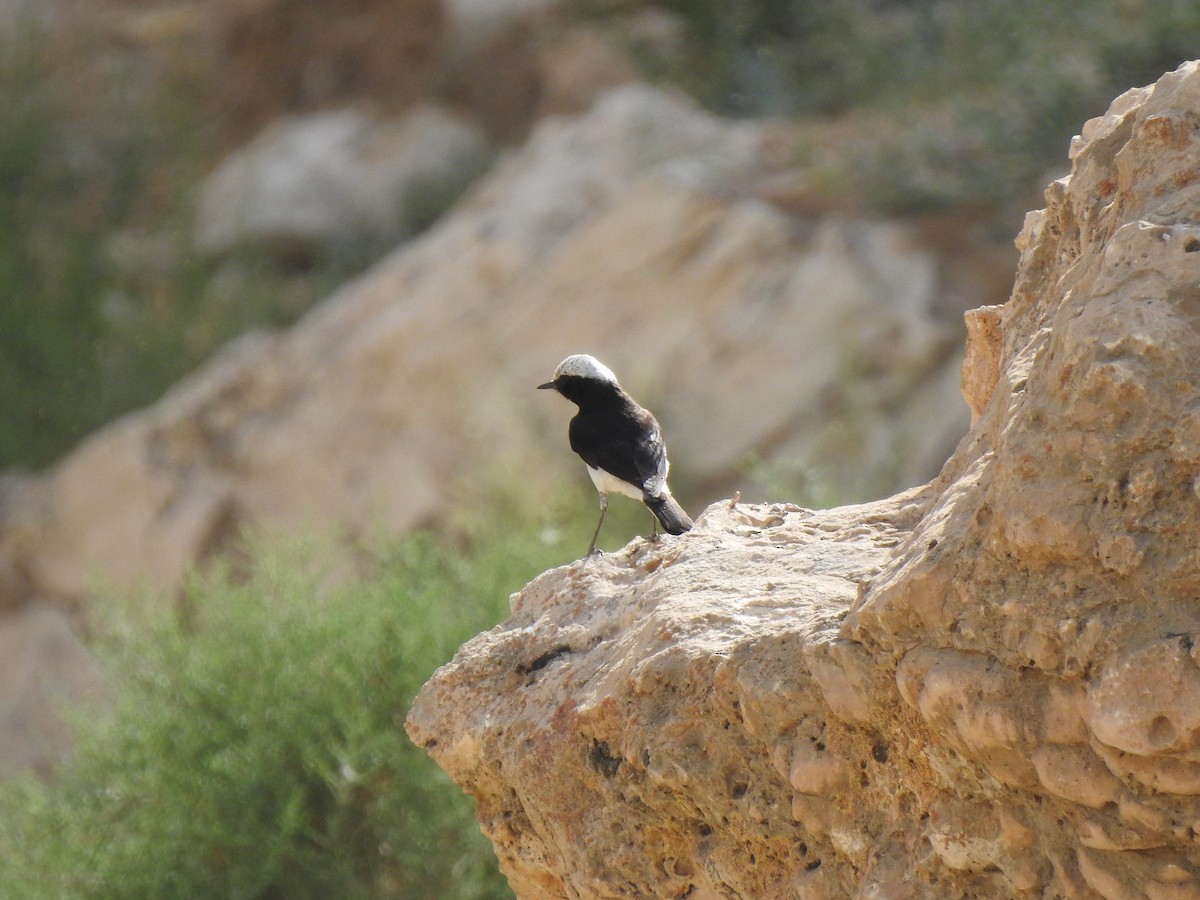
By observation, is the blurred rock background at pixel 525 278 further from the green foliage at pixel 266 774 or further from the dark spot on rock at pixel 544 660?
the dark spot on rock at pixel 544 660

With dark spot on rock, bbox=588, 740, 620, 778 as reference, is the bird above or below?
above

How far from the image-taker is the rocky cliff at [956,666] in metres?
1.79

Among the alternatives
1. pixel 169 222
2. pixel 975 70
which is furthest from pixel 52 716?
pixel 975 70

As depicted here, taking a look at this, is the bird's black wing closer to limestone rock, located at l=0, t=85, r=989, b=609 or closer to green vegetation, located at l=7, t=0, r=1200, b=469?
limestone rock, located at l=0, t=85, r=989, b=609

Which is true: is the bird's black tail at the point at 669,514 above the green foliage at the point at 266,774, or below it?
below

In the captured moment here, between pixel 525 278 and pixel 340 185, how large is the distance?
17.9 feet

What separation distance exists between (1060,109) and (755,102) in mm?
3196

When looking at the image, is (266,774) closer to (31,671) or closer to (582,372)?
(582,372)

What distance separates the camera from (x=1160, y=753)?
1718 mm

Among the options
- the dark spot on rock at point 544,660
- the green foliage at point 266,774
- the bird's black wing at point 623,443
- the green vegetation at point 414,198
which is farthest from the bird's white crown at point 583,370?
the green vegetation at point 414,198

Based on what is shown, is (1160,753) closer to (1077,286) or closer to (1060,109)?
(1077,286)

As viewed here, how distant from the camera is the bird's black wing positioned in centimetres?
380

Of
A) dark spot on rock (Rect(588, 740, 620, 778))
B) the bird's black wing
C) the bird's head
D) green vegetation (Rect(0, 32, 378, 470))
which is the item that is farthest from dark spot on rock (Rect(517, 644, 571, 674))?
green vegetation (Rect(0, 32, 378, 470))

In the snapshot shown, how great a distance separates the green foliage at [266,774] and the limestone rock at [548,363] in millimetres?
2691
